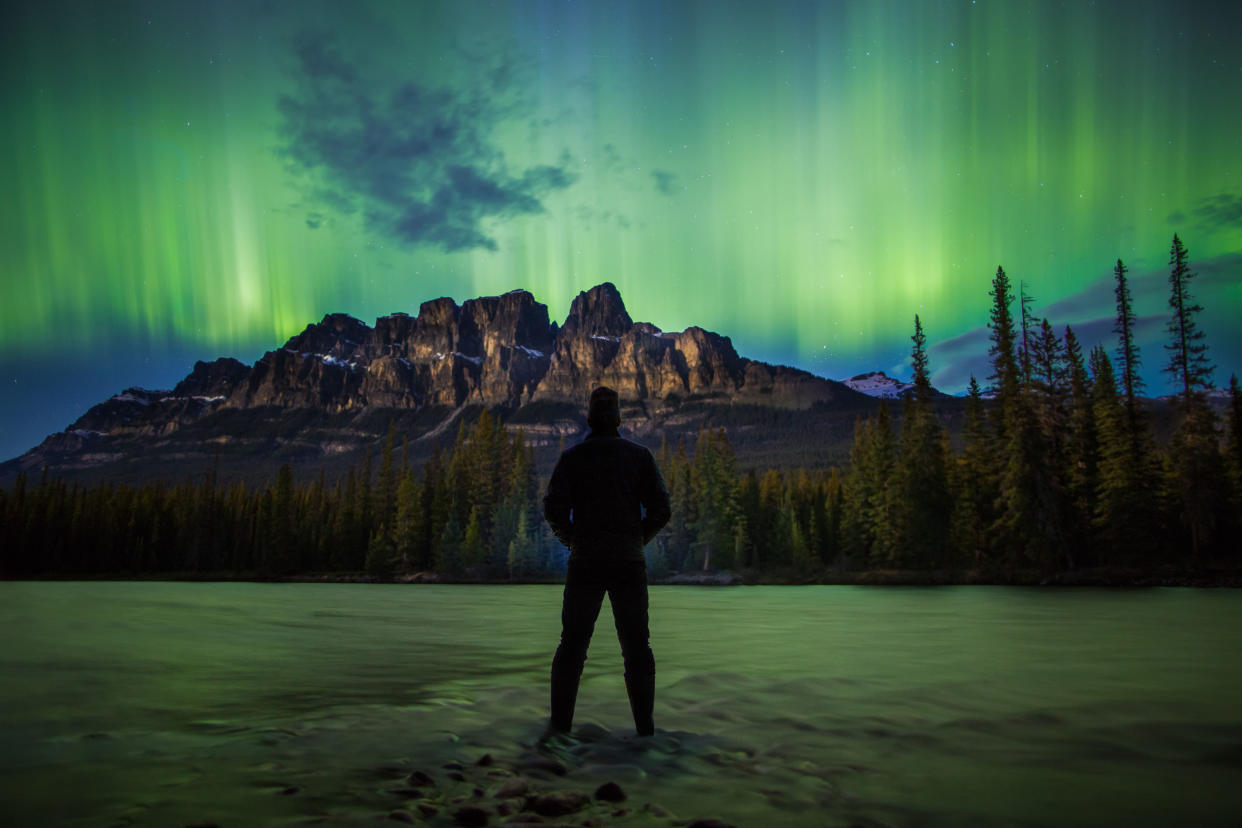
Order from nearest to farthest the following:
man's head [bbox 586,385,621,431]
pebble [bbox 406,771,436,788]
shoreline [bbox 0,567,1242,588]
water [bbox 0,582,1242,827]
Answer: water [bbox 0,582,1242,827] → pebble [bbox 406,771,436,788] → man's head [bbox 586,385,621,431] → shoreline [bbox 0,567,1242,588]

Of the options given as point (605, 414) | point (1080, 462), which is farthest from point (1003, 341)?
point (605, 414)

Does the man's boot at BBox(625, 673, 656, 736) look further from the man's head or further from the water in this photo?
the man's head

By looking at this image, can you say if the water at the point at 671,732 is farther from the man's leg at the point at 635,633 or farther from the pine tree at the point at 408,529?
the pine tree at the point at 408,529

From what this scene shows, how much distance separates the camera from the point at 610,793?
4.41 metres

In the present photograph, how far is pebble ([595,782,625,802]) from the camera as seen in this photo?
438 centimetres

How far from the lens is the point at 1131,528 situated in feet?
149

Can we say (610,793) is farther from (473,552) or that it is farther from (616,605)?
(473,552)

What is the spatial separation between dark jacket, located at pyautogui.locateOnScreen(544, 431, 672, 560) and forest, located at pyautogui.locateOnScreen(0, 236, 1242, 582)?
50.4 metres

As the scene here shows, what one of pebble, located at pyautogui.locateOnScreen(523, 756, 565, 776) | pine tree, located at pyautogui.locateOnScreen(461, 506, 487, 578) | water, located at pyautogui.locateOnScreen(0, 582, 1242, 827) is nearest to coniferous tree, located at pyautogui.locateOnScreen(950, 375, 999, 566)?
water, located at pyautogui.locateOnScreen(0, 582, 1242, 827)

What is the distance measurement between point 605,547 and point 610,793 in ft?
7.18

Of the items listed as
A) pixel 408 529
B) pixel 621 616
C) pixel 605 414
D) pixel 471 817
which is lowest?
pixel 408 529

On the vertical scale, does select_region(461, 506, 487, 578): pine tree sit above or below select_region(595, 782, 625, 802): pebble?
below

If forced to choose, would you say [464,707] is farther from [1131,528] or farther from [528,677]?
[1131,528]

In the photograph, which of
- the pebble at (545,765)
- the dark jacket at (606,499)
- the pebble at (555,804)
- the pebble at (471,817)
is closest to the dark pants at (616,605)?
the dark jacket at (606,499)
